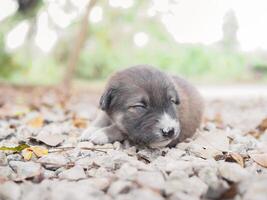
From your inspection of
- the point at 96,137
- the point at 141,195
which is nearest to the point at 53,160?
the point at 96,137

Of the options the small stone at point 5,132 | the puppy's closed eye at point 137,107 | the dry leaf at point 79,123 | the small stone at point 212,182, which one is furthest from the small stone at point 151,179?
the dry leaf at point 79,123

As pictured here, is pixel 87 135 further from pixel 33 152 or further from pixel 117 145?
pixel 33 152

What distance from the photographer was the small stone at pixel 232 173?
3311 mm

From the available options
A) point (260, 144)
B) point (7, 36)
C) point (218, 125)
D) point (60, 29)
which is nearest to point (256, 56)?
point (60, 29)

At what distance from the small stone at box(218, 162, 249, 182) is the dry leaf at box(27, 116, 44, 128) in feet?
10.7

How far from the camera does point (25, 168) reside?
3.83 m

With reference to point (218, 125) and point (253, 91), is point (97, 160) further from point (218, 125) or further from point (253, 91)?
point (253, 91)

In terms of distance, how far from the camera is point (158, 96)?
475 cm

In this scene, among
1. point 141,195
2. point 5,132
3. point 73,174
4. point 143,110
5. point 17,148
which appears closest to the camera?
point 141,195

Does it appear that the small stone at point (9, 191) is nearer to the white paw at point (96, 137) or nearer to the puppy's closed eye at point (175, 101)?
the white paw at point (96, 137)

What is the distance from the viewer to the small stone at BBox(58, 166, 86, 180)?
11.7 ft

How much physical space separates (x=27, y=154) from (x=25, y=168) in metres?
0.45

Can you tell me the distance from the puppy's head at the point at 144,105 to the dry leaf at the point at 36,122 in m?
1.43

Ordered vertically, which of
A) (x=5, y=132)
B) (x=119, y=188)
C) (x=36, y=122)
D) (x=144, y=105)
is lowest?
(x=36, y=122)
